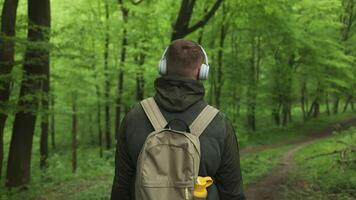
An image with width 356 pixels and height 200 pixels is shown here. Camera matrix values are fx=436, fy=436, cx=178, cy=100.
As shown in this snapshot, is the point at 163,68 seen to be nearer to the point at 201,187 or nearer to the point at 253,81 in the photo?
the point at 201,187

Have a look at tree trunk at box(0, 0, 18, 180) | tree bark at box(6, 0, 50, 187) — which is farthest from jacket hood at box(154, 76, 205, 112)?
tree bark at box(6, 0, 50, 187)

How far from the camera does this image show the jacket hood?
97.6 inches

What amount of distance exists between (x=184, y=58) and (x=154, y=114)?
38 centimetres

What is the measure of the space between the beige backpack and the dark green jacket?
9 cm

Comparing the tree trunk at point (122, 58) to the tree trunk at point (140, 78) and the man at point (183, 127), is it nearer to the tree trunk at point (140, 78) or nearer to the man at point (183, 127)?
the tree trunk at point (140, 78)

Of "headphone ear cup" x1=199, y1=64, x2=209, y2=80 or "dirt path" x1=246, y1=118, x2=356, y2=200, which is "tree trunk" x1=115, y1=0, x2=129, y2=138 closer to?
"dirt path" x1=246, y1=118, x2=356, y2=200

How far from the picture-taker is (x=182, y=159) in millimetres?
2350

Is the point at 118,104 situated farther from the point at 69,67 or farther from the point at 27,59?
the point at 27,59

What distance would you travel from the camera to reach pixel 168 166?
7.74 feet

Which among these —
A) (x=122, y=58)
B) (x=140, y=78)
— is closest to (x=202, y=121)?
(x=140, y=78)

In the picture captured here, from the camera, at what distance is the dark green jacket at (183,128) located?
2.47 meters

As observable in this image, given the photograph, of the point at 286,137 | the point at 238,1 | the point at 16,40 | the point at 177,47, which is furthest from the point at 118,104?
the point at 177,47

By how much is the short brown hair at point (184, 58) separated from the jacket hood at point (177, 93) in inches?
2.1

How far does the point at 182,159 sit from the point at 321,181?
30.5 feet
